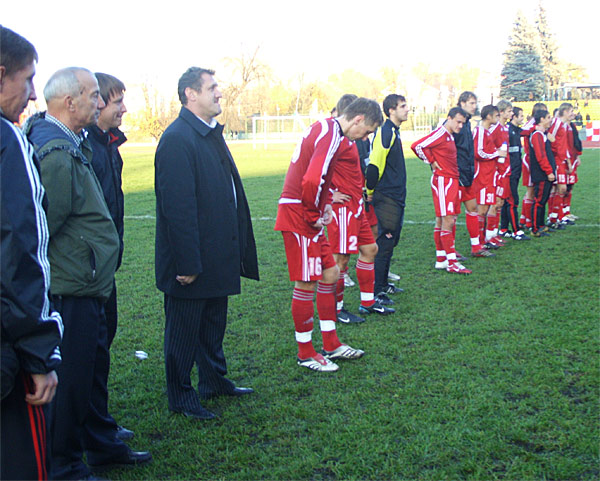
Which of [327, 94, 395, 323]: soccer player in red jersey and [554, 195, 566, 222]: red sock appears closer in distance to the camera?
[327, 94, 395, 323]: soccer player in red jersey

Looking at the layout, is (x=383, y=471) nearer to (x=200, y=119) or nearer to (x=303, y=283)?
(x=303, y=283)

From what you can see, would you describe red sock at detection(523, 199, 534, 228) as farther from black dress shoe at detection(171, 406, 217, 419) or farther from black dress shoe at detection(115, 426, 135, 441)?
black dress shoe at detection(115, 426, 135, 441)

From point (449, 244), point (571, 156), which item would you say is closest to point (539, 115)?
point (571, 156)

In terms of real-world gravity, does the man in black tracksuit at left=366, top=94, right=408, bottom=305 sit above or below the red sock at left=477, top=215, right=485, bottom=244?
above

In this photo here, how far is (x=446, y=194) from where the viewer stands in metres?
7.46

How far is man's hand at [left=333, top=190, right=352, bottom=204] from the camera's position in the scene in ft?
18.0

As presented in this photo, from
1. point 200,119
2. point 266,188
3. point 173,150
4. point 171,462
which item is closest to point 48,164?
point 173,150

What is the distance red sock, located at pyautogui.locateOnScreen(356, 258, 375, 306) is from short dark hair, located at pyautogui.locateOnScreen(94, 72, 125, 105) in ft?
9.98

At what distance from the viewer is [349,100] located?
18.6 feet

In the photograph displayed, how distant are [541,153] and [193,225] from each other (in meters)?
7.98

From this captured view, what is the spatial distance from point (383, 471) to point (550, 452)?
95cm

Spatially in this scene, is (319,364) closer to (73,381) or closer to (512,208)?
(73,381)

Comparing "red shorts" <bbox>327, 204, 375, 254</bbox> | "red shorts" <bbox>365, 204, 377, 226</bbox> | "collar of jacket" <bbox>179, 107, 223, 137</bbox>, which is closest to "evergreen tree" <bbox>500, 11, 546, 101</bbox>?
"red shorts" <bbox>365, 204, 377, 226</bbox>

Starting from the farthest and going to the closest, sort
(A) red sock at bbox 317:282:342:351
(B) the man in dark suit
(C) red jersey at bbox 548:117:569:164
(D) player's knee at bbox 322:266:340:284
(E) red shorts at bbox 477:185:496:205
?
(C) red jersey at bbox 548:117:569:164
(E) red shorts at bbox 477:185:496:205
(A) red sock at bbox 317:282:342:351
(D) player's knee at bbox 322:266:340:284
(B) the man in dark suit
